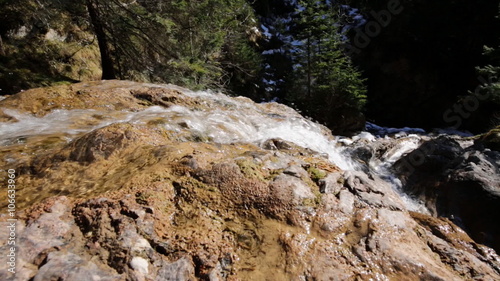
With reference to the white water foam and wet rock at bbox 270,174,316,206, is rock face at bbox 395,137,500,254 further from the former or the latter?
wet rock at bbox 270,174,316,206

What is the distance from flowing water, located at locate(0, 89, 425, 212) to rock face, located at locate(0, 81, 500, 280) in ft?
3.52

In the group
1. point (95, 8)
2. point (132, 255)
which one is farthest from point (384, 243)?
point (95, 8)

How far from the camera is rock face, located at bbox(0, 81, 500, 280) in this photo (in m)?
1.58

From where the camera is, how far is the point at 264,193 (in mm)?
2105

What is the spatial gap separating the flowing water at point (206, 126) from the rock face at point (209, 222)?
42.2 inches

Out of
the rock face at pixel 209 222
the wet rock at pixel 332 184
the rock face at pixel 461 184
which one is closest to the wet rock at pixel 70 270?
the rock face at pixel 209 222

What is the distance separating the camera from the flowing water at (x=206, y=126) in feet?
12.7

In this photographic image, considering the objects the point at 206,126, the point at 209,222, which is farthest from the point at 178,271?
the point at 206,126

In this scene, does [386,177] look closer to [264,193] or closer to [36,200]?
[264,193]

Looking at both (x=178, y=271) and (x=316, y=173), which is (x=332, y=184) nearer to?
(x=316, y=173)

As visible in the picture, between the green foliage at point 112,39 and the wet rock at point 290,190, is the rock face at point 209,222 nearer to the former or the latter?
the wet rock at point 290,190

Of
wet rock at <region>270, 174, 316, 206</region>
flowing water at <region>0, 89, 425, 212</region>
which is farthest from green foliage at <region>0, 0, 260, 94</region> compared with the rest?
wet rock at <region>270, 174, 316, 206</region>

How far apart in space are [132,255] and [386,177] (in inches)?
239

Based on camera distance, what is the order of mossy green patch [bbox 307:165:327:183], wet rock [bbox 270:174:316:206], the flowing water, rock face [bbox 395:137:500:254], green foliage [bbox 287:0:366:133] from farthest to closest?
green foliage [bbox 287:0:366:133] < rock face [bbox 395:137:500:254] < the flowing water < mossy green patch [bbox 307:165:327:183] < wet rock [bbox 270:174:316:206]
